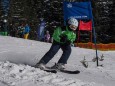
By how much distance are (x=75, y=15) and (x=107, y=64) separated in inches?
73.3

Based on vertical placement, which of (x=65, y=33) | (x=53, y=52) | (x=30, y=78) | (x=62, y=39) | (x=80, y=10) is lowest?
(x=30, y=78)

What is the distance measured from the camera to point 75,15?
12633 mm

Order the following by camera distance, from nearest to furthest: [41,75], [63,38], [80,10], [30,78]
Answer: [30,78] < [41,75] < [63,38] < [80,10]

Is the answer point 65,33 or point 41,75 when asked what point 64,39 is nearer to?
point 65,33

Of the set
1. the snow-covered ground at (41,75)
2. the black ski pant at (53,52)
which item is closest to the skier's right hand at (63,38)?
the black ski pant at (53,52)

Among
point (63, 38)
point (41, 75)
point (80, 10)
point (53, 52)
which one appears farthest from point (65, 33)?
point (80, 10)

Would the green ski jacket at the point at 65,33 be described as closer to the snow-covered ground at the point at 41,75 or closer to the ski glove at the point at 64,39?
the ski glove at the point at 64,39

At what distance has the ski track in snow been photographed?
7.23m

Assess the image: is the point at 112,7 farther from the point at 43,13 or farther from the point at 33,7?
the point at 33,7

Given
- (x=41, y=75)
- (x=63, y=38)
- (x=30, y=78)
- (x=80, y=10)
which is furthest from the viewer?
(x=80, y=10)

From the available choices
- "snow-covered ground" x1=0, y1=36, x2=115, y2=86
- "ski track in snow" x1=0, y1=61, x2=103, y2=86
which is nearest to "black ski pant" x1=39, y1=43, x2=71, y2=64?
"snow-covered ground" x1=0, y1=36, x2=115, y2=86

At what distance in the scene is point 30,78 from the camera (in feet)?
25.1

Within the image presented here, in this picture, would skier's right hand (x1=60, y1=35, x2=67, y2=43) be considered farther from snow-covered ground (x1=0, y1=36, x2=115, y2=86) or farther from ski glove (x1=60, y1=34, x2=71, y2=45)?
snow-covered ground (x1=0, y1=36, x2=115, y2=86)

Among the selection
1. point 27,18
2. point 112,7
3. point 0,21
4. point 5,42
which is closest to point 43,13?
point 27,18
